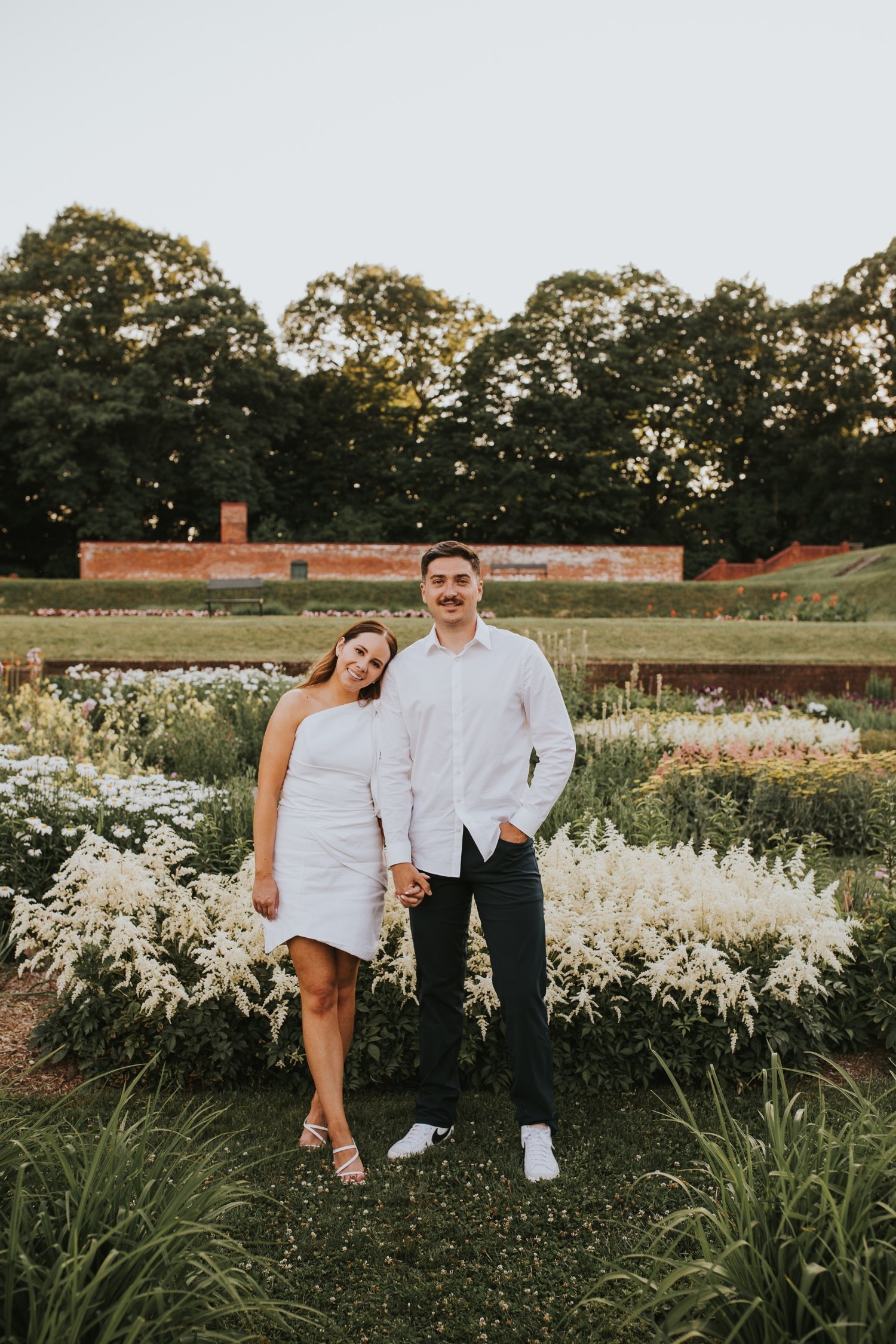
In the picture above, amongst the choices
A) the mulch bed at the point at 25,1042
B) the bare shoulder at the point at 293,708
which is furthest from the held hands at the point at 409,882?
the mulch bed at the point at 25,1042

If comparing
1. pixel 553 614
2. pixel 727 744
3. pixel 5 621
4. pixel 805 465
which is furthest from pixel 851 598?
pixel 805 465

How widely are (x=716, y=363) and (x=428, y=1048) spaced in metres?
37.2

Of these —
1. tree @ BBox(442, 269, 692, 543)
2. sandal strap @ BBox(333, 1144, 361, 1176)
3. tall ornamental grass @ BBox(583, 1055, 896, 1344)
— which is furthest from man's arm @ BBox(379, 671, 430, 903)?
tree @ BBox(442, 269, 692, 543)

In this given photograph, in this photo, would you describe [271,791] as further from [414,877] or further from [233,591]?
[233,591]

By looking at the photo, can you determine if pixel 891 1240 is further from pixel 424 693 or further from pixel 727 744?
pixel 727 744

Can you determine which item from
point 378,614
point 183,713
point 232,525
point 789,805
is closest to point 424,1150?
point 789,805

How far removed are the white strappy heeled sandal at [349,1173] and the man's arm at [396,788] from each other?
0.74m

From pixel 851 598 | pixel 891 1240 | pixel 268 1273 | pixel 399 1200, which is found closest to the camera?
pixel 891 1240

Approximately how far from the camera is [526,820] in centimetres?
293

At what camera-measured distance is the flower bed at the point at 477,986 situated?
11.4ft

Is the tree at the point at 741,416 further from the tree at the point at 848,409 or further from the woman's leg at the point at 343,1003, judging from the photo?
the woman's leg at the point at 343,1003

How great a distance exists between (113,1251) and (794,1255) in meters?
1.22

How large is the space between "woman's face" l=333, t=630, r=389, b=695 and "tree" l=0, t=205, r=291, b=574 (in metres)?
28.0

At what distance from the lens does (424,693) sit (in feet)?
9.78
